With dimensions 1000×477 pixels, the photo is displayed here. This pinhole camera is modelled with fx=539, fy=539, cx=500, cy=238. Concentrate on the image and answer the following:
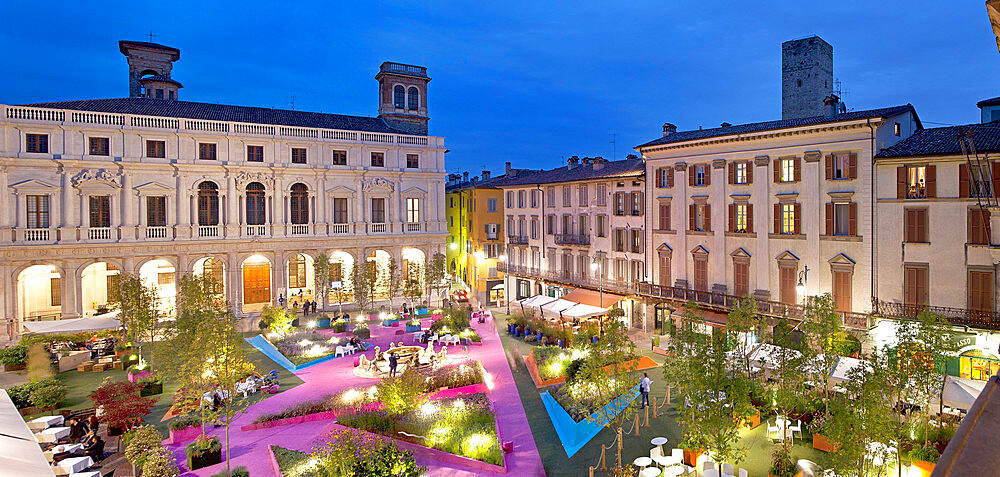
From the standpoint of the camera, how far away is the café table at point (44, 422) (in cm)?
1949

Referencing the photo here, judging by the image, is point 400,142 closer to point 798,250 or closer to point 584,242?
point 584,242

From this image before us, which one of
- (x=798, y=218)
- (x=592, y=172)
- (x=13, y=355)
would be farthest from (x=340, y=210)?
(x=798, y=218)

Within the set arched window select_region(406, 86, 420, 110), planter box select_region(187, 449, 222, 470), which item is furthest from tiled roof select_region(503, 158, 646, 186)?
planter box select_region(187, 449, 222, 470)

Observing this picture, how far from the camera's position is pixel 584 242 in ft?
147

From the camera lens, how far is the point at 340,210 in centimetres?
4781

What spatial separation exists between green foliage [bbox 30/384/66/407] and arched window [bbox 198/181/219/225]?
21.7 metres

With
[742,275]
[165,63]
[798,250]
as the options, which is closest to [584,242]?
[742,275]

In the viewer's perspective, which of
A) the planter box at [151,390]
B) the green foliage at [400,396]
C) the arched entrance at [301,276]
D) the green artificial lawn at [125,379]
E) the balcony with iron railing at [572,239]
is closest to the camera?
the green foliage at [400,396]

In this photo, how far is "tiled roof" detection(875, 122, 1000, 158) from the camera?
25.1 metres

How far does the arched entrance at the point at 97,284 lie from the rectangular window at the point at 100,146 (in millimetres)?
8176

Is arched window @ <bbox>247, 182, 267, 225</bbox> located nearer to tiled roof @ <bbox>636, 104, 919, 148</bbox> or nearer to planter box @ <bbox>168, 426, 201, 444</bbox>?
planter box @ <bbox>168, 426, 201, 444</bbox>

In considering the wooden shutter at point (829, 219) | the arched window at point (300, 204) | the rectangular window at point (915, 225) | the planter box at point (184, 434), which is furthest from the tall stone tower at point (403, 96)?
the rectangular window at point (915, 225)

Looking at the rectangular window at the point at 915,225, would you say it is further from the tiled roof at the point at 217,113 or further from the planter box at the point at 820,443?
the tiled roof at the point at 217,113

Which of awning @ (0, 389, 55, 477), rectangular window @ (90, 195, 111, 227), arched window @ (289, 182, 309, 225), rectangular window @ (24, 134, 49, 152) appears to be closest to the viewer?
awning @ (0, 389, 55, 477)
